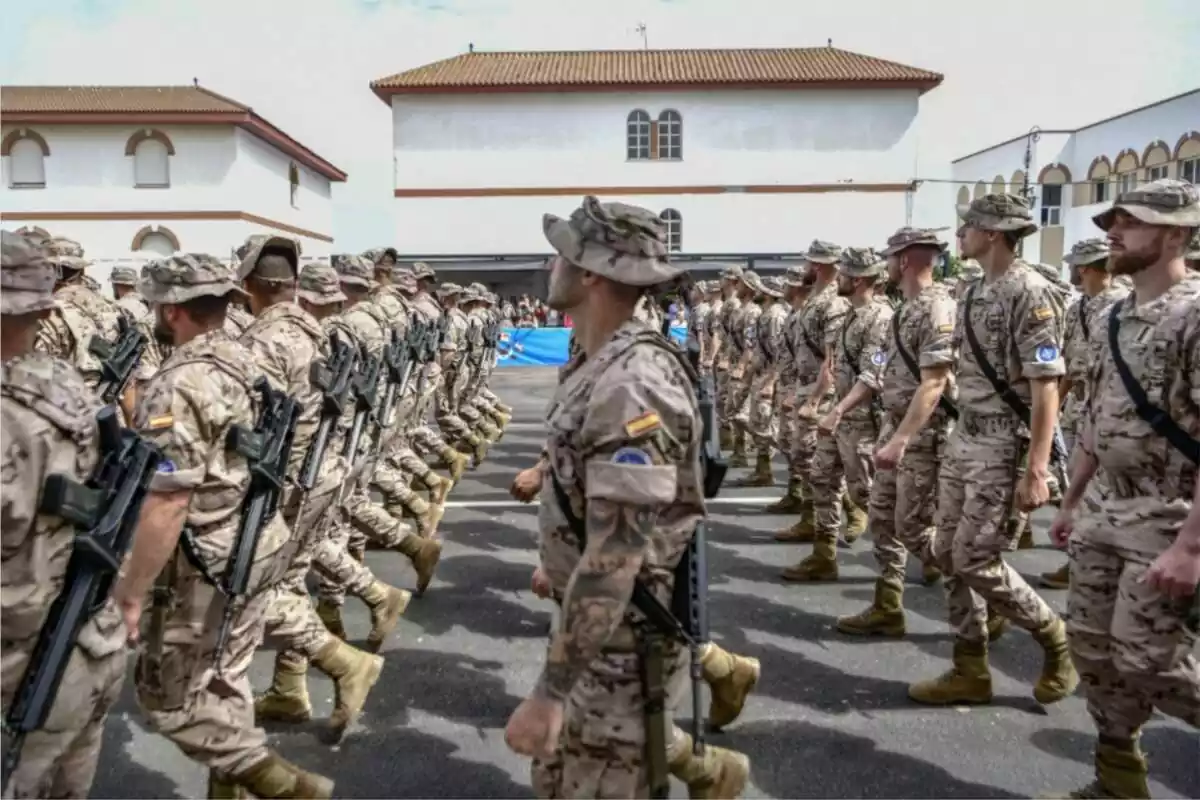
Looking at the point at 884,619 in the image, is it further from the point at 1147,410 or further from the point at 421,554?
the point at 421,554

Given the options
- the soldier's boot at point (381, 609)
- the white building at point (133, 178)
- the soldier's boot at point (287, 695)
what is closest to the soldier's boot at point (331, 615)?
the soldier's boot at point (381, 609)

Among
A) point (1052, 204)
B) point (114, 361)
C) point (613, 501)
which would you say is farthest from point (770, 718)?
point (1052, 204)

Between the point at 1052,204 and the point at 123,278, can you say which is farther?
the point at 1052,204

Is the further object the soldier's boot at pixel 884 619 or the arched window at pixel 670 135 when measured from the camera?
the arched window at pixel 670 135

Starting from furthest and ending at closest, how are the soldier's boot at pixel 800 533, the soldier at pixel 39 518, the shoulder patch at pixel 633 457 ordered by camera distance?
the soldier's boot at pixel 800 533
the soldier at pixel 39 518
the shoulder patch at pixel 633 457

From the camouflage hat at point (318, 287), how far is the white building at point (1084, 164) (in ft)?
99.1

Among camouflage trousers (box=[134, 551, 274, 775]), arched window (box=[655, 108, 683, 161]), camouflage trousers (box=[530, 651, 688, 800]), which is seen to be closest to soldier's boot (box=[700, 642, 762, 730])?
camouflage trousers (box=[530, 651, 688, 800])

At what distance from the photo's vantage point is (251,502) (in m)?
3.71

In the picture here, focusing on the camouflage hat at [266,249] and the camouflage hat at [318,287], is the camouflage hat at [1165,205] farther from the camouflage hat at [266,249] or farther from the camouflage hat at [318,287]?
the camouflage hat at [318,287]

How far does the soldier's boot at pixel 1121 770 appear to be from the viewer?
3732 mm

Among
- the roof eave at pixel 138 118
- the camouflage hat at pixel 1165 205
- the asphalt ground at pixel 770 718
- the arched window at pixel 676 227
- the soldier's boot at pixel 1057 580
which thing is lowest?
the asphalt ground at pixel 770 718

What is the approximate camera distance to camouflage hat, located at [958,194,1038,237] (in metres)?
4.79

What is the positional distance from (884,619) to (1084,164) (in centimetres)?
4095

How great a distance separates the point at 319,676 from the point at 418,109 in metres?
35.2
